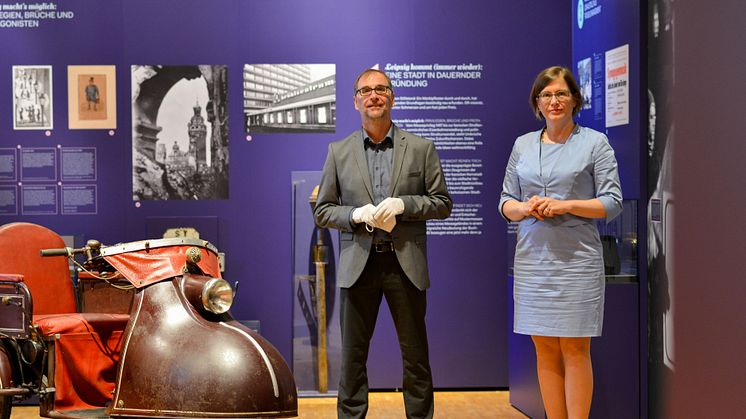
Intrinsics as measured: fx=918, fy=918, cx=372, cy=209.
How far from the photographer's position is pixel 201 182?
5.98 m

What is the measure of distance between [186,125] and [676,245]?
323cm

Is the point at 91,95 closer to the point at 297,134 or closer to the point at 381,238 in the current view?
the point at 297,134

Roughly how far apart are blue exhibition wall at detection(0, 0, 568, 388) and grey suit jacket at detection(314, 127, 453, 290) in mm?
1590

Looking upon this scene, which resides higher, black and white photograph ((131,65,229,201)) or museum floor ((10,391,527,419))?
black and white photograph ((131,65,229,201))

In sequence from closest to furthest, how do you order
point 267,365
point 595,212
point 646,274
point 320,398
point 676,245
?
point 267,365
point 595,212
point 676,245
point 646,274
point 320,398

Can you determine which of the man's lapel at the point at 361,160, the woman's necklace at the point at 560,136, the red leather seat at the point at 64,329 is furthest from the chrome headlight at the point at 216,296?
the woman's necklace at the point at 560,136

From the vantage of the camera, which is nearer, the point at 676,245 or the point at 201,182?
the point at 676,245

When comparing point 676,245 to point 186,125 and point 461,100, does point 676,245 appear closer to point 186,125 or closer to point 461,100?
point 461,100

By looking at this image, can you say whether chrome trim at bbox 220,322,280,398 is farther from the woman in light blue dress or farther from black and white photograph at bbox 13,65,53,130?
black and white photograph at bbox 13,65,53,130

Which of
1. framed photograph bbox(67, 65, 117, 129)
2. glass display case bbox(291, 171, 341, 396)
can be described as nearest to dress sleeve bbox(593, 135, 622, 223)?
glass display case bbox(291, 171, 341, 396)

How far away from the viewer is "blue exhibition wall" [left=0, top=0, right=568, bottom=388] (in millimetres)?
5953

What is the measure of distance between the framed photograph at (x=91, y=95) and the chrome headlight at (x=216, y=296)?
2.84 meters

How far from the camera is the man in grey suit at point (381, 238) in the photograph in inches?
168

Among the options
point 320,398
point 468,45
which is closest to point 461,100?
point 468,45
